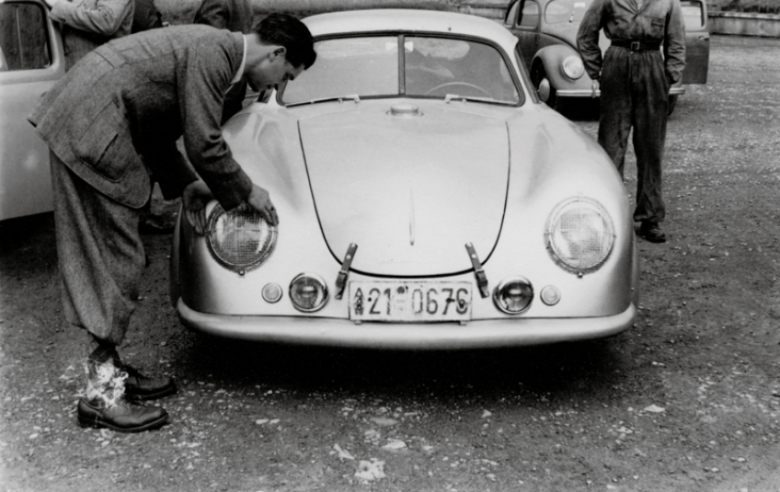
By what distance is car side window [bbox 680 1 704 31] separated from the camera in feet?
36.0

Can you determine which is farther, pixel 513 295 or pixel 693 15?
pixel 693 15

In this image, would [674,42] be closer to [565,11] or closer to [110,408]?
[110,408]

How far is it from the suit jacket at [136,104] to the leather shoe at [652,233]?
3.38m

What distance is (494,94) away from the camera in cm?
481

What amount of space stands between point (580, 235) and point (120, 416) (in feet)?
5.79

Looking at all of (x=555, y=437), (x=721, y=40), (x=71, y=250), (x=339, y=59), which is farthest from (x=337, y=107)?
(x=721, y=40)

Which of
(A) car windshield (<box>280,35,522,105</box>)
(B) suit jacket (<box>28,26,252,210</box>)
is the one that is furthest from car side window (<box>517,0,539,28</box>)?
(B) suit jacket (<box>28,26,252,210</box>)

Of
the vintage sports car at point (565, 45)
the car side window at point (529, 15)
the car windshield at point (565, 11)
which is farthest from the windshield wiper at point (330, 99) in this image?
the car side window at point (529, 15)

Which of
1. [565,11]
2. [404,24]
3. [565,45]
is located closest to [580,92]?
[565,45]

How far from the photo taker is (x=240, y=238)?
3475mm

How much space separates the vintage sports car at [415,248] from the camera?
3346 mm

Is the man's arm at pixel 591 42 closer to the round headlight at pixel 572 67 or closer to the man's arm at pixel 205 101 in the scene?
the man's arm at pixel 205 101

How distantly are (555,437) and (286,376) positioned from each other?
1.12 m

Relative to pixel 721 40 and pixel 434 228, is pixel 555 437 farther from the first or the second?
pixel 721 40
